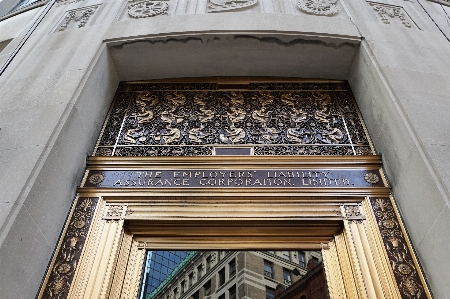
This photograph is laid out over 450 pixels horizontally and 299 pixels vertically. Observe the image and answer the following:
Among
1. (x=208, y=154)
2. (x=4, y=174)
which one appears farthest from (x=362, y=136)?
(x=4, y=174)

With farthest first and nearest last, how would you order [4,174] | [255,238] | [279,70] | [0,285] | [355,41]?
1. [279,70]
2. [355,41]
3. [255,238]
4. [4,174]
5. [0,285]

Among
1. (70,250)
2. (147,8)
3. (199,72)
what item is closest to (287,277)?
(70,250)

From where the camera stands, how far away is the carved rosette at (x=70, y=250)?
12.8 feet

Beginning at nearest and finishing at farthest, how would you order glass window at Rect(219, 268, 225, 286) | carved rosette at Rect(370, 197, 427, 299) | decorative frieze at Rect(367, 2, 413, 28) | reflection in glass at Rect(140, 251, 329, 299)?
carved rosette at Rect(370, 197, 427, 299) < reflection in glass at Rect(140, 251, 329, 299) < glass window at Rect(219, 268, 225, 286) < decorative frieze at Rect(367, 2, 413, 28)

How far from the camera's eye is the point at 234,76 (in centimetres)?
648

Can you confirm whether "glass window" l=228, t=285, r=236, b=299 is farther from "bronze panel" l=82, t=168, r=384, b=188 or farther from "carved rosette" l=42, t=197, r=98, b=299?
"carved rosette" l=42, t=197, r=98, b=299

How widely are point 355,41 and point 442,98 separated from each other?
4.93 feet

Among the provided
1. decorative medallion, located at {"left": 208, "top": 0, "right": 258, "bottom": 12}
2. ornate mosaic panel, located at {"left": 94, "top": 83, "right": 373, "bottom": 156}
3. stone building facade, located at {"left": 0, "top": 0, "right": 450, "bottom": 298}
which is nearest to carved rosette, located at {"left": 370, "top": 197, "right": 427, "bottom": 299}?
stone building facade, located at {"left": 0, "top": 0, "right": 450, "bottom": 298}

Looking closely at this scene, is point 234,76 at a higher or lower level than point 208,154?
higher

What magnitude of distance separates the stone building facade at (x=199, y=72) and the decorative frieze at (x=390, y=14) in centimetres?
3

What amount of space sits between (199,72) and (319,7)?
2.11 meters

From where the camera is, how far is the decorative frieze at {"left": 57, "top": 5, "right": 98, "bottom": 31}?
21.3 ft

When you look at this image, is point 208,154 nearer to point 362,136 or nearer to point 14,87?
point 362,136

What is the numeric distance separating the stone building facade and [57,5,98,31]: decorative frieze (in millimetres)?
24
